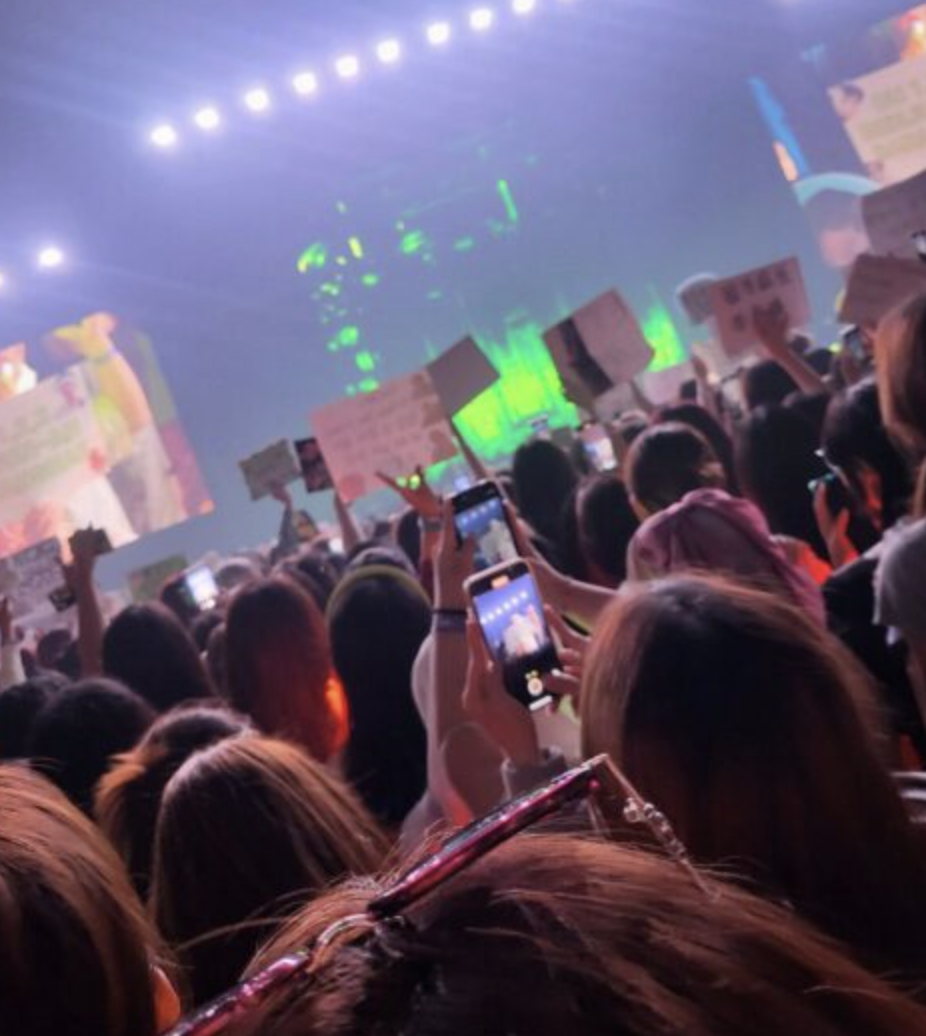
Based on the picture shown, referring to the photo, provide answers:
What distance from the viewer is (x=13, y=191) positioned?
13188mm

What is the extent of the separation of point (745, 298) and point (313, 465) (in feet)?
6.81

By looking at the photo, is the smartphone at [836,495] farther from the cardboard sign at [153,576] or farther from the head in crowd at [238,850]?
the cardboard sign at [153,576]

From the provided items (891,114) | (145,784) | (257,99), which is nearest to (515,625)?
(145,784)

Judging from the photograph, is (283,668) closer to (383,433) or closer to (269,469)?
(383,433)

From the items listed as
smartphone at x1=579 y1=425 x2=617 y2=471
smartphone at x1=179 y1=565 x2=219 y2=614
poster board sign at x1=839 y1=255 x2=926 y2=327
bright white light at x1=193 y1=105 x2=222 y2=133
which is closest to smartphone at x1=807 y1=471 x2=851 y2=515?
poster board sign at x1=839 y1=255 x2=926 y2=327

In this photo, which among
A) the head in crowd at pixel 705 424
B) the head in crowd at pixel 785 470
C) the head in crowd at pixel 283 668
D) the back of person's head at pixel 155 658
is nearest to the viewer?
the head in crowd at pixel 283 668

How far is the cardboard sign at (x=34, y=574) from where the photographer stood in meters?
6.66

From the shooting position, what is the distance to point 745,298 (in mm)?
4746

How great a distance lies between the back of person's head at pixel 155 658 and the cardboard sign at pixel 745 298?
98.9 inches

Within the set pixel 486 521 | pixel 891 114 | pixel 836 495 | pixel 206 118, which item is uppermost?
pixel 206 118

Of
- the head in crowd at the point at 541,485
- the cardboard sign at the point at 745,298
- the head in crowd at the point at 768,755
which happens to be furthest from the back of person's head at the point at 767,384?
the head in crowd at the point at 768,755

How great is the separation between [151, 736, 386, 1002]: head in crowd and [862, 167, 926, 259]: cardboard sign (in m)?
3.69

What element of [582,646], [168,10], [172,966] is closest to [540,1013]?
[172,966]

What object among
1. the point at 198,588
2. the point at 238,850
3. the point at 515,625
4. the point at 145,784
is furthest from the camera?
the point at 198,588
